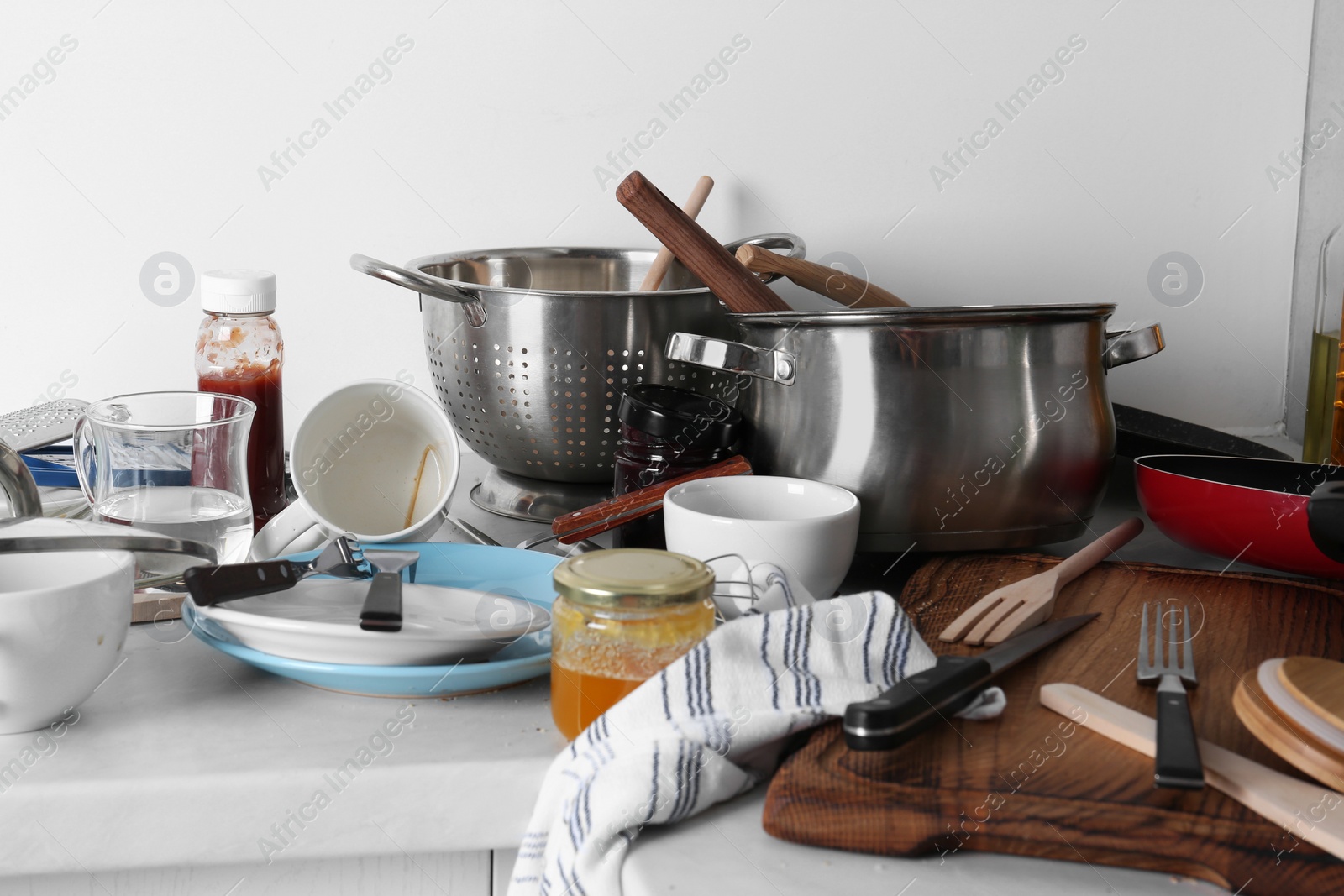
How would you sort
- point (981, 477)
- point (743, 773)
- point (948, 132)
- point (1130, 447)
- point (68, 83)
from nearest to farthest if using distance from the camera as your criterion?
1. point (743, 773)
2. point (981, 477)
3. point (1130, 447)
4. point (68, 83)
5. point (948, 132)

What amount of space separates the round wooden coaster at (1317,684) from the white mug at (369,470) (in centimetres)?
51

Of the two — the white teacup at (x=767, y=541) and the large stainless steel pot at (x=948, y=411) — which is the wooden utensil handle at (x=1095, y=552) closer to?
the large stainless steel pot at (x=948, y=411)

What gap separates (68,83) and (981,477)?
3.14 feet

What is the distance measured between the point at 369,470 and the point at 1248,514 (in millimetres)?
613

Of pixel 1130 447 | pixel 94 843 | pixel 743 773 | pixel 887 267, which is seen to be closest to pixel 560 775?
pixel 743 773

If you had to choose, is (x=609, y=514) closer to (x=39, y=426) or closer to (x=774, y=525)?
(x=774, y=525)

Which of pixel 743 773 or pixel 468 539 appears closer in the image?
pixel 743 773

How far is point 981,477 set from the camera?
0.69 m

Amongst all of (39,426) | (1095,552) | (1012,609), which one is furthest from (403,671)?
(39,426)

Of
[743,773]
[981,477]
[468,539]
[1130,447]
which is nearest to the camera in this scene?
[743,773]

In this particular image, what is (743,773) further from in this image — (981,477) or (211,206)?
(211,206)

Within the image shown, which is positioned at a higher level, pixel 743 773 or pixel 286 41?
pixel 286 41

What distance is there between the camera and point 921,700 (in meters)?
0.44

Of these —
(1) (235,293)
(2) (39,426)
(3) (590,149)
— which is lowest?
(2) (39,426)
